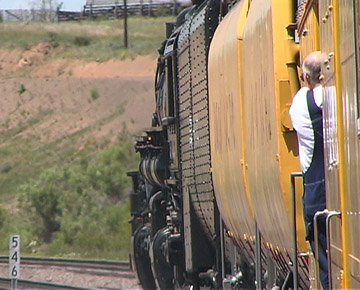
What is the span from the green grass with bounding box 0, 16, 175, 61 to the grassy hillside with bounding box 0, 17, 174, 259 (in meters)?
0.10

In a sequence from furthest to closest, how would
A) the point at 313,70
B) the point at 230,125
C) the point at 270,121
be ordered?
the point at 230,125 → the point at 270,121 → the point at 313,70

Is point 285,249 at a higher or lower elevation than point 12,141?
lower

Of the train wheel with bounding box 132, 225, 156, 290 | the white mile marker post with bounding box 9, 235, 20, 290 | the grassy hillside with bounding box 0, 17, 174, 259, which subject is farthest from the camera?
the grassy hillside with bounding box 0, 17, 174, 259

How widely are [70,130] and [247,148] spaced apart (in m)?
70.7

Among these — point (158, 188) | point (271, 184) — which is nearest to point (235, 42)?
point (271, 184)

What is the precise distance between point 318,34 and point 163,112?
33.3 feet

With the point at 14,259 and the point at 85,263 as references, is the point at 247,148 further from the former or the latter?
the point at 85,263

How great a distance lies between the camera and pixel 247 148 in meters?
9.66

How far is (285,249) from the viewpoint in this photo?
8.27 metres

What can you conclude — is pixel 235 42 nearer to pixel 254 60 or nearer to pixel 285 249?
pixel 254 60

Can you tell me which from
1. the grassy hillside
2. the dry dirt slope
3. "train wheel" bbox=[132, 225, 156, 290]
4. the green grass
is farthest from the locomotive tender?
the green grass

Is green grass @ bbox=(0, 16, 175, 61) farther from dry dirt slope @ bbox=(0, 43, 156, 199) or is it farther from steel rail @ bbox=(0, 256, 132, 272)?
steel rail @ bbox=(0, 256, 132, 272)

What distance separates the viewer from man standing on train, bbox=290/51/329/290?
6.51m

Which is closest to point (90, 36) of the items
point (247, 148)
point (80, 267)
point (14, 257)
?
point (80, 267)
